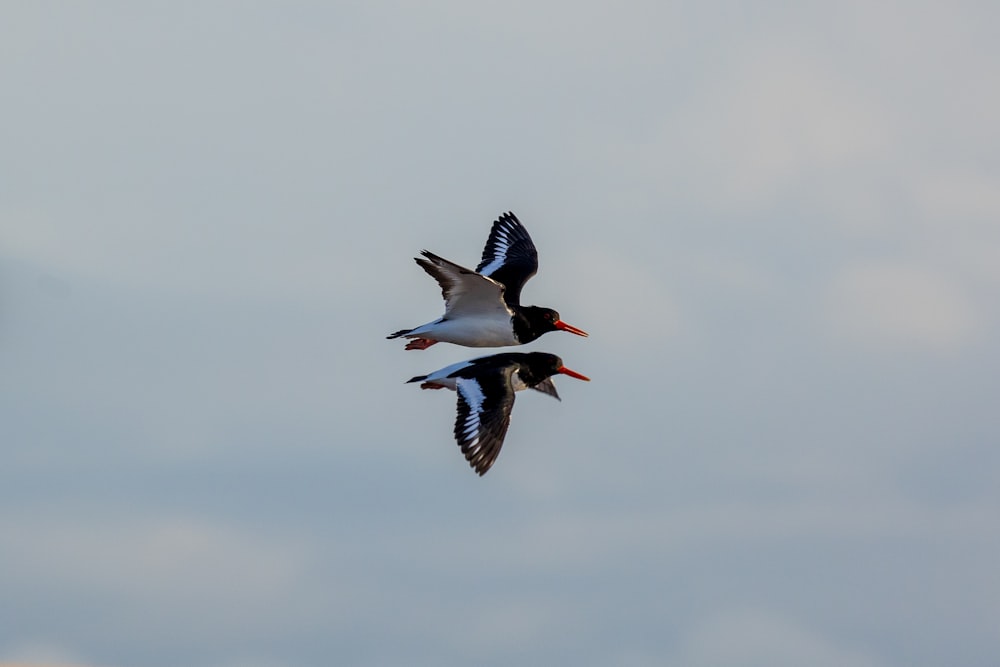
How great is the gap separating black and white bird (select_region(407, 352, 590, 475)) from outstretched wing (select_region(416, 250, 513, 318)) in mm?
661

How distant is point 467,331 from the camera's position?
64.7ft

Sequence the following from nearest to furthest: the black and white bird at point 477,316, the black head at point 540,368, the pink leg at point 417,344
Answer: the black and white bird at point 477,316, the black head at point 540,368, the pink leg at point 417,344

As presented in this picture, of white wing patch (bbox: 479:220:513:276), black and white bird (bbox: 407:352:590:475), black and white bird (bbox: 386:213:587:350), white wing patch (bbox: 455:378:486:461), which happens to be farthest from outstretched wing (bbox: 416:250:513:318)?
white wing patch (bbox: 479:220:513:276)

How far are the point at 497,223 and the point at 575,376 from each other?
14.6ft

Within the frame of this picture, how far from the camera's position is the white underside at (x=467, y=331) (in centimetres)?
1973

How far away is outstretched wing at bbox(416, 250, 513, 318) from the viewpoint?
18438mm

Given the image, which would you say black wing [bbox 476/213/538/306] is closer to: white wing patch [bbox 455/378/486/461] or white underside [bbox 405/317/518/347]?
white underside [bbox 405/317/518/347]

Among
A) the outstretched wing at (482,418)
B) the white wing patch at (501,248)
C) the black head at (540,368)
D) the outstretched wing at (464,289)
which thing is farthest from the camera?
the white wing patch at (501,248)

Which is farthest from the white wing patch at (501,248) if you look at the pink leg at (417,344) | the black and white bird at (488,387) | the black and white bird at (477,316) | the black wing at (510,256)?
the black and white bird at (488,387)

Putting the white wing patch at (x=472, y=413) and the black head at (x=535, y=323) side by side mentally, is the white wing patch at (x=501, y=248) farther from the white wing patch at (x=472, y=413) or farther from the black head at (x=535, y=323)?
the white wing patch at (x=472, y=413)

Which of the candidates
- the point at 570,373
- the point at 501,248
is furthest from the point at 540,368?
the point at 501,248

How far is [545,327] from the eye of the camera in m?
20.9

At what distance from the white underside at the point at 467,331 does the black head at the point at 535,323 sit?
32 centimetres

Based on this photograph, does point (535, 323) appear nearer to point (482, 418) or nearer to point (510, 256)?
point (510, 256)
